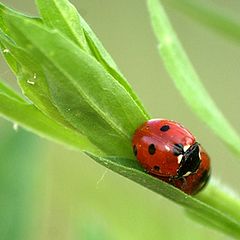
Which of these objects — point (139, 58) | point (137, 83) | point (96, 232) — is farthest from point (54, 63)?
point (139, 58)

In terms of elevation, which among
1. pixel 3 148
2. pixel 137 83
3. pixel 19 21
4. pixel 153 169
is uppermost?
pixel 19 21

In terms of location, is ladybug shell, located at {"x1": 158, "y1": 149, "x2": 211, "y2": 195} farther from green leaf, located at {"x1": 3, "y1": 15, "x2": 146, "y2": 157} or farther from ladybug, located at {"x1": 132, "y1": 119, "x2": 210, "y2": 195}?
green leaf, located at {"x1": 3, "y1": 15, "x2": 146, "y2": 157}

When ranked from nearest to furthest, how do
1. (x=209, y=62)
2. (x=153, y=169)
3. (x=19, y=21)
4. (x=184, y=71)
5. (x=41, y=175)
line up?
(x=19, y=21) < (x=153, y=169) < (x=184, y=71) < (x=41, y=175) < (x=209, y=62)

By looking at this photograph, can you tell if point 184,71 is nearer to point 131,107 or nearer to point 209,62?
point 131,107

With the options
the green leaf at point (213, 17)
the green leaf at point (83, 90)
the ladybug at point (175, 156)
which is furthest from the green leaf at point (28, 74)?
the green leaf at point (213, 17)

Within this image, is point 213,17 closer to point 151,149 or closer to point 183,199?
point 151,149

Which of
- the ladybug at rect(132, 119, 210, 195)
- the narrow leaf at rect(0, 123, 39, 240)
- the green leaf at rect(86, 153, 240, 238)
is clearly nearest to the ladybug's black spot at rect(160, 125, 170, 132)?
the ladybug at rect(132, 119, 210, 195)
